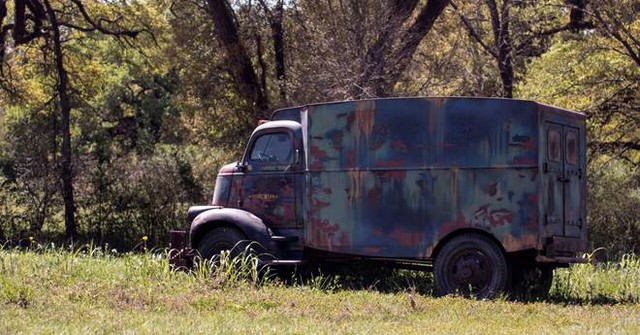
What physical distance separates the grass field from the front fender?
584 millimetres

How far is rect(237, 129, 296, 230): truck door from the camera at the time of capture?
13.3m

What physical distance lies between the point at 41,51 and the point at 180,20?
5.79m

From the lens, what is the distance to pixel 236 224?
13219mm

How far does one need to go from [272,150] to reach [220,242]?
1556mm

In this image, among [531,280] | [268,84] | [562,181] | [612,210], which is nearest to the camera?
[562,181]

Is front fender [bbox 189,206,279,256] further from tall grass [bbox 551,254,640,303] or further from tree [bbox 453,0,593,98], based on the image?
tree [bbox 453,0,593,98]

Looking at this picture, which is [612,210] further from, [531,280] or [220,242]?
[220,242]

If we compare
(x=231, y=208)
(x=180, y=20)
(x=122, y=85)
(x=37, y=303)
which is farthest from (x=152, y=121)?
(x=37, y=303)

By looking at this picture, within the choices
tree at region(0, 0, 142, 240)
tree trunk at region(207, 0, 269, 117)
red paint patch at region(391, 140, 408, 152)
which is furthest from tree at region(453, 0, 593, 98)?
red paint patch at region(391, 140, 408, 152)

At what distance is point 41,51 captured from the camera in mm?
29500

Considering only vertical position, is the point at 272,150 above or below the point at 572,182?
above

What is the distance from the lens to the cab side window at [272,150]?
43.9 ft

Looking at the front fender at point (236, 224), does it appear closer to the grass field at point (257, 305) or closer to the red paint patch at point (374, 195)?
the grass field at point (257, 305)

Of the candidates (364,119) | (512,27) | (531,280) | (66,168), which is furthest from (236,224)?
(512,27)
